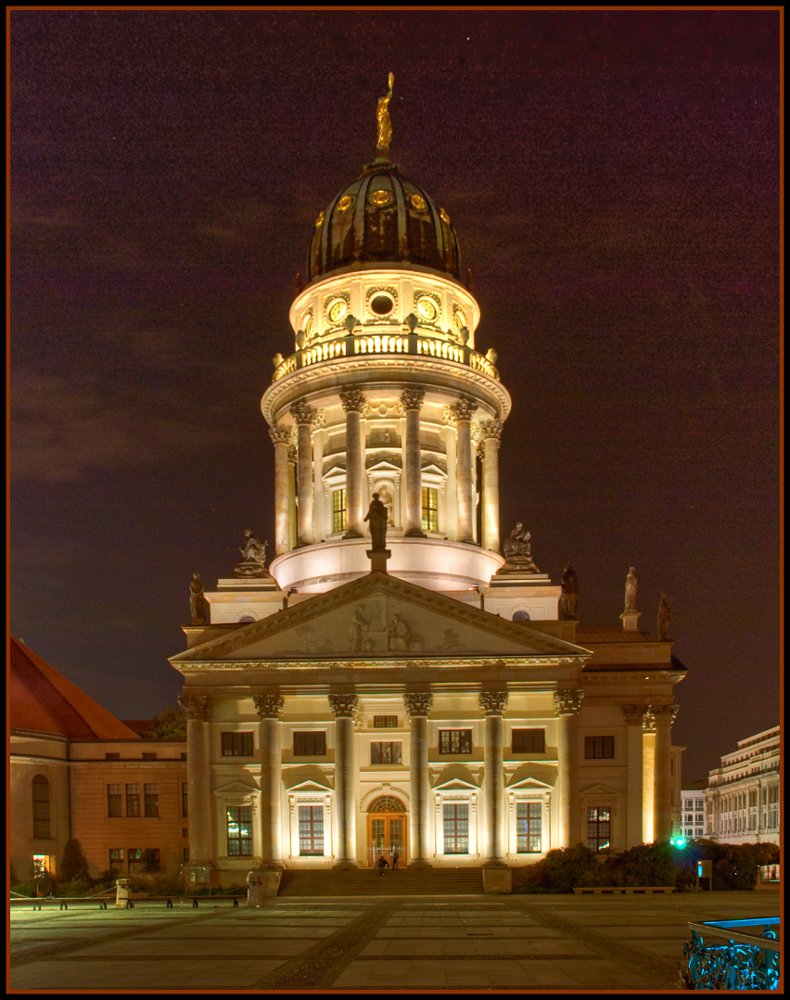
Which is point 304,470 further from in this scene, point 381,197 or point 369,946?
point 369,946

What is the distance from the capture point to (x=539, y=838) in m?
58.6

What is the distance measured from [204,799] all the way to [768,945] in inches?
1825

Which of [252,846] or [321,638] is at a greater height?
[321,638]

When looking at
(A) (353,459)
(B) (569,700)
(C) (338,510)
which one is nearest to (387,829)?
(B) (569,700)

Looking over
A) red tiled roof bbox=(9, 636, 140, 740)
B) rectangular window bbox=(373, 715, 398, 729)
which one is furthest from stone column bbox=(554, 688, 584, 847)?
red tiled roof bbox=(9, 636, 140, 740)

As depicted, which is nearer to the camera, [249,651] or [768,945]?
[768,945]

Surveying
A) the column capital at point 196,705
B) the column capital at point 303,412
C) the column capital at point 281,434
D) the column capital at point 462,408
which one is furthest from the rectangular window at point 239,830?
the column capital at point 462,408

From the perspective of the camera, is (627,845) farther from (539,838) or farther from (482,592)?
(482,592)

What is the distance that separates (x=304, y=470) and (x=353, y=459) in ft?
12.6

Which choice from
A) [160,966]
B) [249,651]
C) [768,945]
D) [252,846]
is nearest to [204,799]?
[252,846]

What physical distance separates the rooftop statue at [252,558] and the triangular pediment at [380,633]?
1575cm

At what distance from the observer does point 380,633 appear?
192ft

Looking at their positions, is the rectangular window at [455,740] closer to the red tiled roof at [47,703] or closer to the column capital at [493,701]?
the column capital at [493,701]

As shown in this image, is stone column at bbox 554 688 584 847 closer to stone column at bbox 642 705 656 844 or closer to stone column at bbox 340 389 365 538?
stone column at bbox 642 705 656 844
